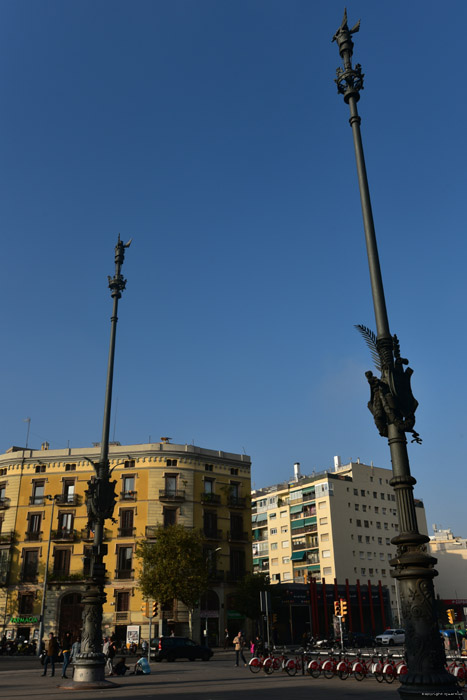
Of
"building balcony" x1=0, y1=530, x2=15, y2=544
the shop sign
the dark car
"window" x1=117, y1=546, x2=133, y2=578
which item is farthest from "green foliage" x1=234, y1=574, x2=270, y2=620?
"building balcony" x1=0, y1=530, x2=15, y2=544

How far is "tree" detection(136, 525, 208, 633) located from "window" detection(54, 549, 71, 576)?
7.33 metres

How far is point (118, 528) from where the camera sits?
48312 millimetres

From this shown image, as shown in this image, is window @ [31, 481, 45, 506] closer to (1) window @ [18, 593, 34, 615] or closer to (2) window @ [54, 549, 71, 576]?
(2) window @ [54, 549, 71, 576]

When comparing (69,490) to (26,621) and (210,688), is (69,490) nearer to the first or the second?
(26,621)

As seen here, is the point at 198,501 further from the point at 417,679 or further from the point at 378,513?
the point at 417,679

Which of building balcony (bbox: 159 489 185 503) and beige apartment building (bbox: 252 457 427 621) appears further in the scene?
beige apartment building (bbox: 252 457 427 621)

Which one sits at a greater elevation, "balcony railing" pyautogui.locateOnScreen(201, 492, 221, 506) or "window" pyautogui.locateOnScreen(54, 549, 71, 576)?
"balcony railing" pyautogui.locateOnScreen(201, 492, 221, 506)

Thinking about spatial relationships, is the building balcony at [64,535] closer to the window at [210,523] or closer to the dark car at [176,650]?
the window at [210,523]

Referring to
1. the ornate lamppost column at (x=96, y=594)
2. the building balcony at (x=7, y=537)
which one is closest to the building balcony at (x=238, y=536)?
A: the building balcony at (x=7, y=537)

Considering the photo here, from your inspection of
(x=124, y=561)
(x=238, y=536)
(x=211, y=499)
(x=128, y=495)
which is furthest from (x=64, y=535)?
(x=238, y=536)

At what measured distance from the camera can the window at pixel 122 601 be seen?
46250mm

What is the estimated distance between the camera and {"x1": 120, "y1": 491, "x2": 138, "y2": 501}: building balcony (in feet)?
161

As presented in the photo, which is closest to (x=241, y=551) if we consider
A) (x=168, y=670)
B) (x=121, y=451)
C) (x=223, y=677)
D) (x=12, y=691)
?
(x=121, y=451)

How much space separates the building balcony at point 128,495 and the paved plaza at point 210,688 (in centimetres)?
2485
